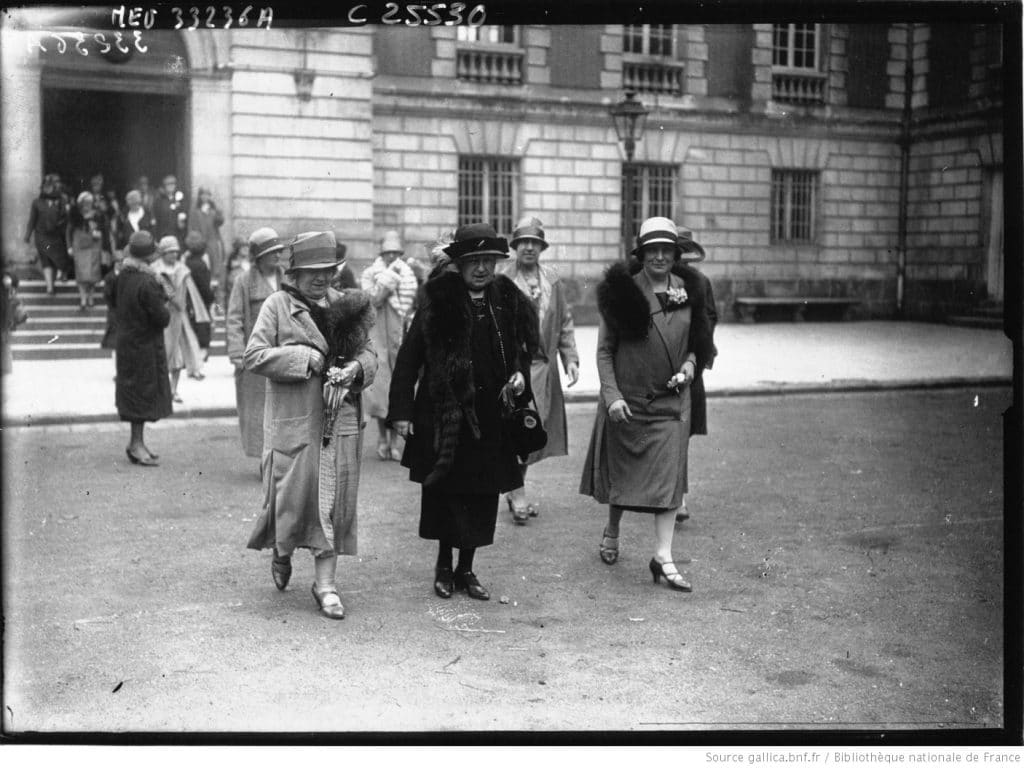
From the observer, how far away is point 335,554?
5.93m

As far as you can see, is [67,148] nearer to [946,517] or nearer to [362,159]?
[362,159]

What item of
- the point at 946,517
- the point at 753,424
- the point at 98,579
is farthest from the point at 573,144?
the point at 98,579

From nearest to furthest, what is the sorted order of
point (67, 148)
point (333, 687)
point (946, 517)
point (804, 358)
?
point (333, 687), point (946, 517), point (804, 358), point (67, 148)

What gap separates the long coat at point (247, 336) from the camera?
8.94 m

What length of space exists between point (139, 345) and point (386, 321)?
2.21m

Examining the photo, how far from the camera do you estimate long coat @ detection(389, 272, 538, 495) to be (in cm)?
602

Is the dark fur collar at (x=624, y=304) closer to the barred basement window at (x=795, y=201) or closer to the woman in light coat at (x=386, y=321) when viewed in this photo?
the woman in light coat at (x=386, y=321)

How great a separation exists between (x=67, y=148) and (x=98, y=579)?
2042cm

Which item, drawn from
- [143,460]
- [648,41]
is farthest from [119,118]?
[143,460]

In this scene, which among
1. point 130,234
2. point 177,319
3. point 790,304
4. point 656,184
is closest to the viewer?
point 177,319

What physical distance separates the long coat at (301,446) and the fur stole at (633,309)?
1.43m

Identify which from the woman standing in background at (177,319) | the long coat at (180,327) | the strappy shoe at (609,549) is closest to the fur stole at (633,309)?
the strappy shoe at (609,549)

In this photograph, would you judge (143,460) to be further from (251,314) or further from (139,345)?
(251,314)

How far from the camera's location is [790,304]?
2538 centimetres
